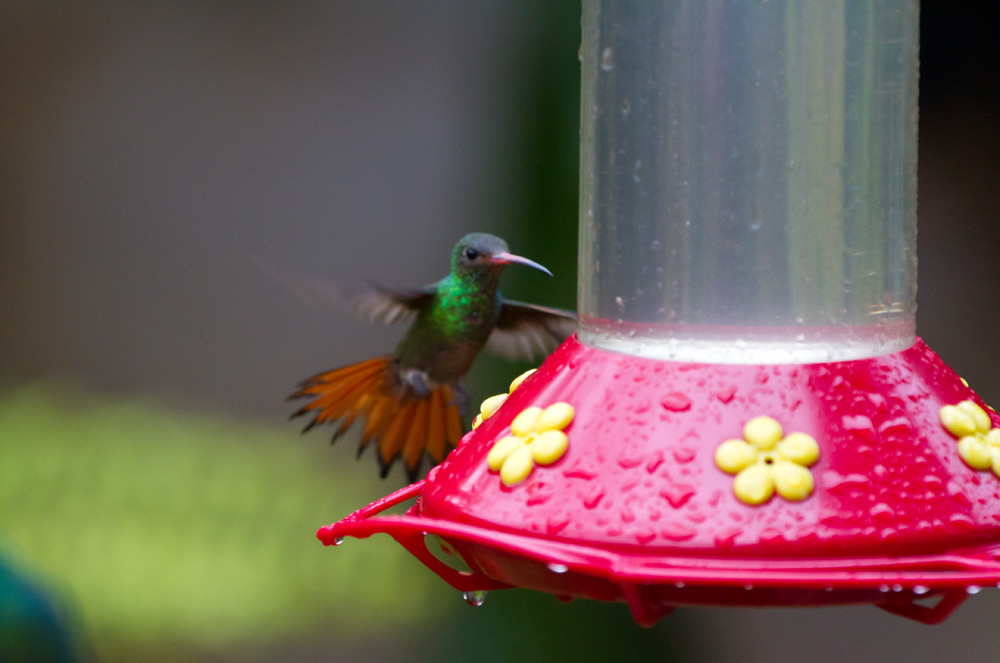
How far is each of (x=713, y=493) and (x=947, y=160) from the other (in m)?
2.77

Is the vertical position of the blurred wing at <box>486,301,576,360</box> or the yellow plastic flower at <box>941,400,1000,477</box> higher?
the yellow plastic flower at <box>941,400,1000,477</box>

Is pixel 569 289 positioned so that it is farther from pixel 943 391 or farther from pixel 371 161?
pixel 943 391

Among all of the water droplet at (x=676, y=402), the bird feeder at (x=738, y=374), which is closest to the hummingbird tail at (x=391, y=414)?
the bird feeder at (x=738, y=374)

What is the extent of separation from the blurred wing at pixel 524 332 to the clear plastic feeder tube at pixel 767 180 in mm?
1403

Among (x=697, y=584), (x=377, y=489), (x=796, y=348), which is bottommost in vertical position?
(x=377, y=489)

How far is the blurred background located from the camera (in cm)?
401

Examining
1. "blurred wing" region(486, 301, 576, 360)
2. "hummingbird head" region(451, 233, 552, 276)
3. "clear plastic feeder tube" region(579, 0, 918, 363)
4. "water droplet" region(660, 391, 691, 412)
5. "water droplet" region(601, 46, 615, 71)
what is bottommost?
"blurred wing" region(486, 301, 576, 360)

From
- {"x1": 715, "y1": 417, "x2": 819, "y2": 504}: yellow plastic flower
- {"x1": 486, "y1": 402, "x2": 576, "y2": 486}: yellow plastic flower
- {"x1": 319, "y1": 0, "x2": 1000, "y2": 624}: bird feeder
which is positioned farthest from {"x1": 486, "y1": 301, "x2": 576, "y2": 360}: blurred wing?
{"x1": 715, "y1": 417, "x2": 819, "y2": 504}: yellow plastic flower

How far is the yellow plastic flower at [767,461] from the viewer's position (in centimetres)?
103

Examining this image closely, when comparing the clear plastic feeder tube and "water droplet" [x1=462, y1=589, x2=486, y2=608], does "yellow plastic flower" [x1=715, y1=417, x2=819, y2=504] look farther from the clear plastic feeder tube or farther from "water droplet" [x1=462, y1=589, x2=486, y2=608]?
"water droplet" [x1=462, y1=589, x2=486, y2=608]

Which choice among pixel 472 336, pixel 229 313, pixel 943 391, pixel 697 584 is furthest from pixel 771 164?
pixel 229 313

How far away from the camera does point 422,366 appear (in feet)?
9.53

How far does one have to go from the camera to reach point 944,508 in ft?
3.44

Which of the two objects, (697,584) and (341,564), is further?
(341,564)
